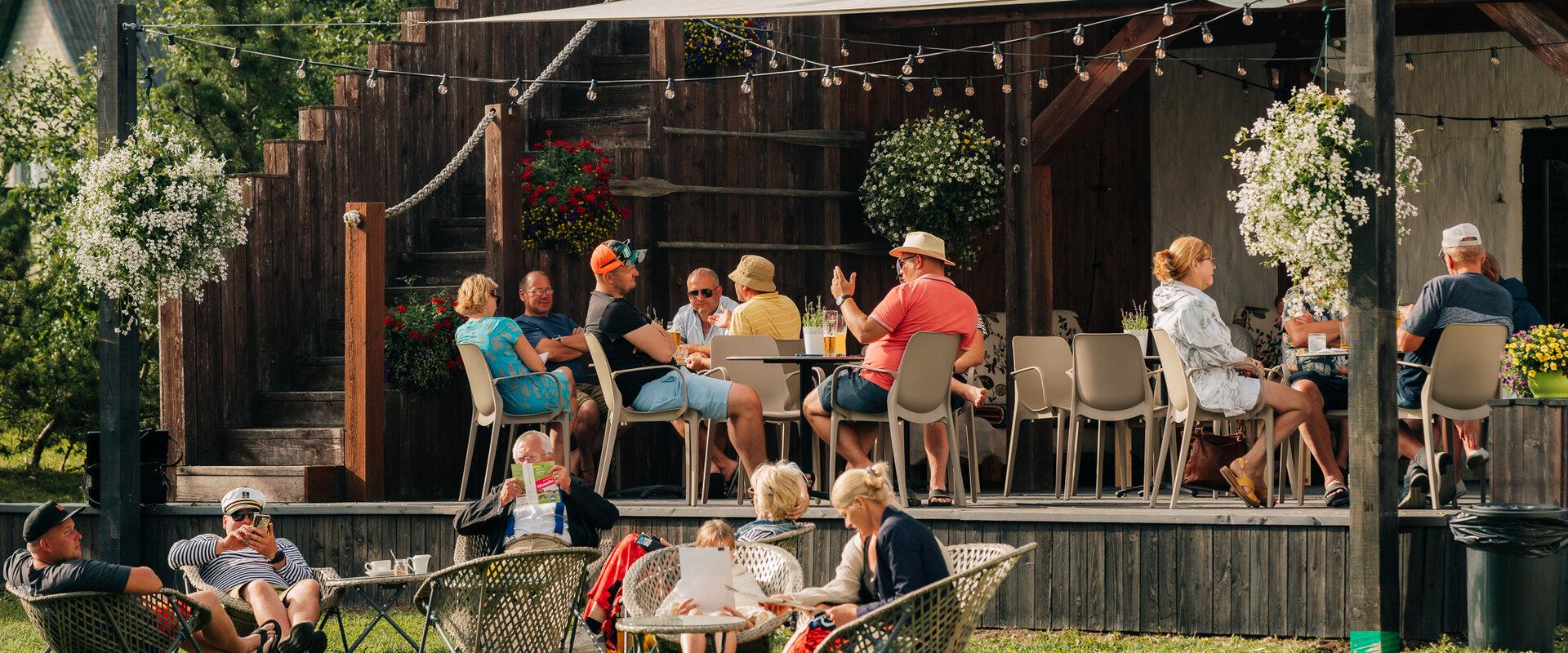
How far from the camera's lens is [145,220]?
8.34 metres

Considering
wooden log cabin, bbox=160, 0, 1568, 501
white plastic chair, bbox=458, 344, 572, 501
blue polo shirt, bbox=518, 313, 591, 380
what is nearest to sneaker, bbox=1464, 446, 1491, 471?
wooden log cabin, bbox=160, 0, 1568, 501

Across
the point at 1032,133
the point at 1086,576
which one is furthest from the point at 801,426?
the point at 1032,133

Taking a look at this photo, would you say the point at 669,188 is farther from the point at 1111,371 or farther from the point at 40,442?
the point at 40,442

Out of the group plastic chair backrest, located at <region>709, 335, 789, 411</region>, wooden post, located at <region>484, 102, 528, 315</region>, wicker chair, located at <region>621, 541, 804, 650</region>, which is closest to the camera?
wicker chair, located at <region>621, 541, 804, 650</region>

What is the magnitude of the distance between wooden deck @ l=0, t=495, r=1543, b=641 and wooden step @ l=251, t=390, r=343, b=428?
2648 mm

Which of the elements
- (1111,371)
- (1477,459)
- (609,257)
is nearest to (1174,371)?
(1111,371)

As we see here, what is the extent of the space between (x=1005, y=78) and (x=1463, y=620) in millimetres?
3893

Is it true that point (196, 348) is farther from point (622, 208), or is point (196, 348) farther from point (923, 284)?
point (923, 284)

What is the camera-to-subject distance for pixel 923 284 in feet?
24.4

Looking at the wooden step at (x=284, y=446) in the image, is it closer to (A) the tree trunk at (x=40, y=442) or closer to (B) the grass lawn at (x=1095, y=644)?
(B) the grass lawn at (x=1095, y=644)

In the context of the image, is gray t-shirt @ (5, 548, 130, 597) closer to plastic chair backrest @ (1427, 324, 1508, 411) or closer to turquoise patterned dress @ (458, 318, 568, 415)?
turquoise patterned dress @ (458, 318, 568, 415)

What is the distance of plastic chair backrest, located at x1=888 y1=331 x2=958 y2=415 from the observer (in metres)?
7.25

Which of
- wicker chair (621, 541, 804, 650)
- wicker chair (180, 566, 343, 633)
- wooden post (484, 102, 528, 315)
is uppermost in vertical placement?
wooden post (484, 102, 528, 315)

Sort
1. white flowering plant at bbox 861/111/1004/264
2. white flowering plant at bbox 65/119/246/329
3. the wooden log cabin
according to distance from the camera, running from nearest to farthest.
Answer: white flowering plant at bbox 65/119/246/329 → the wooden log cabin → white flowering plant at bbox 861/111/1004/264
